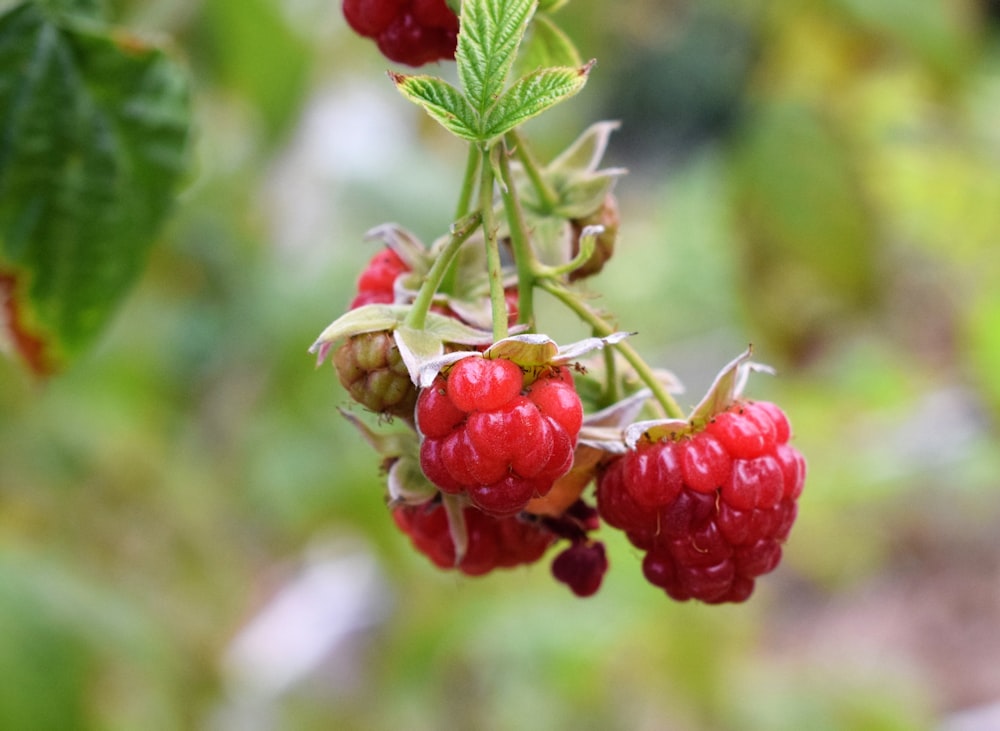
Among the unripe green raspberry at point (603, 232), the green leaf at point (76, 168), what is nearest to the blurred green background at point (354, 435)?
the green leaf at point (76, 168)

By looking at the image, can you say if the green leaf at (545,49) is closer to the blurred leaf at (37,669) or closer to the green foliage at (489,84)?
the green foliage at (489,84)

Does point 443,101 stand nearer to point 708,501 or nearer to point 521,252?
point 521,252

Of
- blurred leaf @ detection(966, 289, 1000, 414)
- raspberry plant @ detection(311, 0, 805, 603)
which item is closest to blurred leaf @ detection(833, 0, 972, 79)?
blurred leaf @ detection(966, 289, 1000, 414)

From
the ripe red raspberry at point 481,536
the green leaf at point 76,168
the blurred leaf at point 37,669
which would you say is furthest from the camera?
the blurred leaf at point 37,669

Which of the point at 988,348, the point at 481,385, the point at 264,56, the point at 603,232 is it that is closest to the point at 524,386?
the point at 481,385

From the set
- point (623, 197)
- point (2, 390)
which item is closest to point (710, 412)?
point (2, 390)

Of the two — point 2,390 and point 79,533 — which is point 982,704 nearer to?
point 79,533
